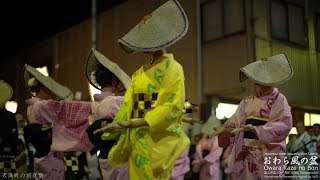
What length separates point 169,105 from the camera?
2.98 m

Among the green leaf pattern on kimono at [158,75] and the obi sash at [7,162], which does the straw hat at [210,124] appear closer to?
the obi sash at [7,162]

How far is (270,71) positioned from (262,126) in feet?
2.09

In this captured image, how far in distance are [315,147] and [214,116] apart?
2.25 meters

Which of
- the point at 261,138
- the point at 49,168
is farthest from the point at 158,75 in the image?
the point at 49,168

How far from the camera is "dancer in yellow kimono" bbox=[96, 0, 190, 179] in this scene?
9.75 ft

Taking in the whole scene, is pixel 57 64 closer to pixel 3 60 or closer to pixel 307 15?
pixel 3 60

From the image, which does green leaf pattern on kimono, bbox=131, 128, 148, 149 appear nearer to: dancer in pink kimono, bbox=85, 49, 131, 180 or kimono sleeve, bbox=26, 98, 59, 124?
dancer in pink kimono, bbox=85, 49, 131, 180

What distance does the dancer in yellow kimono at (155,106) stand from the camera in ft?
9.75

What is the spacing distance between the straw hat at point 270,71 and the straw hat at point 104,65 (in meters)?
1.24

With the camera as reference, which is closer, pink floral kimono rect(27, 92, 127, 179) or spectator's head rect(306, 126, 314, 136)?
pink floral kimono rect(27, 92, 127, 179)

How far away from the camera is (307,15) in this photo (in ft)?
29.2

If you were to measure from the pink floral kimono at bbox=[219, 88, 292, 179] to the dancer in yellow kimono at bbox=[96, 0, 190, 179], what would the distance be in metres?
1.34

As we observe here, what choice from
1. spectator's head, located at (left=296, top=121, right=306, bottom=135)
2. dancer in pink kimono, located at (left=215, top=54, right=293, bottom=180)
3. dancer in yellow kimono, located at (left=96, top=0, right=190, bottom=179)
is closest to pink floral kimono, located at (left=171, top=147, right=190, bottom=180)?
spectator's head, located at (left=296, top=121, right=306, bottom=135)

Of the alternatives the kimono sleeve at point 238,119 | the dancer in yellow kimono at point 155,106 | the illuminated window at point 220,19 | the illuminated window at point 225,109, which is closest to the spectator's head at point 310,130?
the illuminated window at point 225,109
